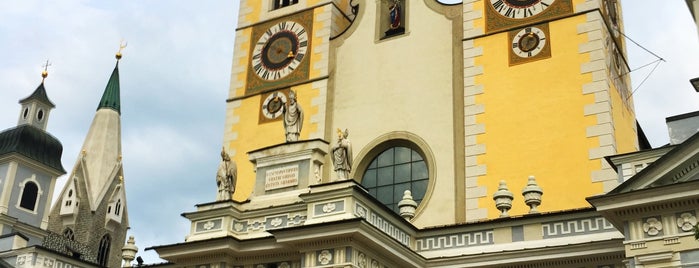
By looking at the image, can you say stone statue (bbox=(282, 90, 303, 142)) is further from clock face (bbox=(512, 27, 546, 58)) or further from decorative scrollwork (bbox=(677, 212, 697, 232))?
decorative scrollwork (bbox=(677, 212, 697, 232))

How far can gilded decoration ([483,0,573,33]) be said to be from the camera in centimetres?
2094

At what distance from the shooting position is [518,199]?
1941 cm

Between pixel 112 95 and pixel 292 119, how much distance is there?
202 ft

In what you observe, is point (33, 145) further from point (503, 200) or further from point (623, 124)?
point (623, 124)

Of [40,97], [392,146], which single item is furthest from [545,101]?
[40,97]

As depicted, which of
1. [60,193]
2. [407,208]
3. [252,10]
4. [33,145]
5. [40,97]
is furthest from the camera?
[60,193]

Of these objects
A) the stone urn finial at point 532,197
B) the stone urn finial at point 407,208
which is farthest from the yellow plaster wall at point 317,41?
the stone urn finial at point 532,197

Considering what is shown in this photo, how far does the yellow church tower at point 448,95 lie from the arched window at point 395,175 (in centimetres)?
4

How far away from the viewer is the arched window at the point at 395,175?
21406mm

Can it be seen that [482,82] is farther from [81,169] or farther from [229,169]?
[81,169]

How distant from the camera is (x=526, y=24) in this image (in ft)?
69.6

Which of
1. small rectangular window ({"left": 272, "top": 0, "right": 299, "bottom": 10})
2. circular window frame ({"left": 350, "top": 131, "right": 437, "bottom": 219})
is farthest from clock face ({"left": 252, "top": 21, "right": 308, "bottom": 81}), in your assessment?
circular window frame ({"left": 350, "top": 131, "right": 437, "bottom": 219})

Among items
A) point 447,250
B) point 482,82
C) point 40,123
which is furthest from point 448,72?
point 40,123

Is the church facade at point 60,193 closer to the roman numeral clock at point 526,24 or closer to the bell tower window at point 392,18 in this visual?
the bell tower window at point 392,18
